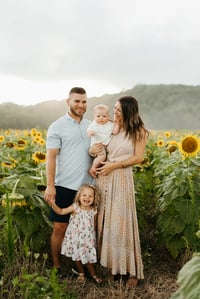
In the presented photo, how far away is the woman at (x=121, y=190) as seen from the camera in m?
4.32

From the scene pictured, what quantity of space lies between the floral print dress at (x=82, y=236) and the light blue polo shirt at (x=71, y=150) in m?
0.25

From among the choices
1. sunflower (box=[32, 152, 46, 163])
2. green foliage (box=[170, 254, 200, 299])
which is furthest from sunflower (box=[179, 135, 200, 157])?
green foliage (box=[170, 254, 200, 299])

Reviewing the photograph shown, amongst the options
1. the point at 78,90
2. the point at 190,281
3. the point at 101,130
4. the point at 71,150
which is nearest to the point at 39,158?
the point at 71,150

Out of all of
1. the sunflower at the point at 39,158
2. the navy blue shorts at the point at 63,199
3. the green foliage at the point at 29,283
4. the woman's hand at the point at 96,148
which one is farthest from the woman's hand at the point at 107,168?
the sunflower at the point at 39,158

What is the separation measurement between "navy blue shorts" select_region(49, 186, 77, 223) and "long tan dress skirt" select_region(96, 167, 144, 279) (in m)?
0.27

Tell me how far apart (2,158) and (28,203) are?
146 cm

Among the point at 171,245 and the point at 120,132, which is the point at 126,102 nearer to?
the point at 120,132

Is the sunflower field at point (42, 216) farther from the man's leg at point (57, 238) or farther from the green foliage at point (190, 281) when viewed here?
the green foliage at point (190, 281)

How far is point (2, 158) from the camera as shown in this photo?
229 inches

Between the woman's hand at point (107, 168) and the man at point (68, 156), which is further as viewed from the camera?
the man at point (68, 156)

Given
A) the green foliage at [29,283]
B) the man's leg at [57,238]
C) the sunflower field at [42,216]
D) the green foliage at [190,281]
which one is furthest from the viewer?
the man's leg at [57,238]

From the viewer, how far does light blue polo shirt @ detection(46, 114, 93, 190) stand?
4402 mm

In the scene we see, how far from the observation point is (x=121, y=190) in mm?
4332

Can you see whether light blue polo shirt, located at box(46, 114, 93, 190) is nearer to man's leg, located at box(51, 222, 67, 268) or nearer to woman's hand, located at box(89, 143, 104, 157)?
woman's hand, located at box(89, 143, 104, 157)
